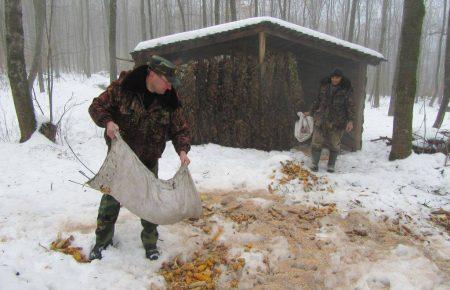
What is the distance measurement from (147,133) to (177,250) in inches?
53.0

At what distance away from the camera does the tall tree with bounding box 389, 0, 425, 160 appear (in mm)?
7258

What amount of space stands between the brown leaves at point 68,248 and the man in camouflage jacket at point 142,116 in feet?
0.39

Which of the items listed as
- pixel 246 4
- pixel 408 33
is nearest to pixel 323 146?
pixel 408 33

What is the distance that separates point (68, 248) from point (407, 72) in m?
6.76

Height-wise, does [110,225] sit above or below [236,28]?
below

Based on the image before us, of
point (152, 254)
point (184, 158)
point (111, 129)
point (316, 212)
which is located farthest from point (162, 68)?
point (316, 212)

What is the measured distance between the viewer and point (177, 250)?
396cm

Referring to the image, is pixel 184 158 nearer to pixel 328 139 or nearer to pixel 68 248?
pixel 68 248

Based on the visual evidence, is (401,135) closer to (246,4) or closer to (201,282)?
(201,282)

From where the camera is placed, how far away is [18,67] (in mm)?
7555

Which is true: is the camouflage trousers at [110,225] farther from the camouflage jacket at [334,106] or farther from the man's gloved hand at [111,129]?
the camouflage jacket at [334,106]

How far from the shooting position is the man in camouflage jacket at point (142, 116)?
326 centimetres

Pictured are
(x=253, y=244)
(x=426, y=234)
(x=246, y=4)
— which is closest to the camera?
(x=253, y=244)

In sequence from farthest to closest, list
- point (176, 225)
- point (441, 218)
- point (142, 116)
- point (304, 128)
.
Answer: point (304, 128) → point (441, 218) → point (176, 225) → point (142, 116)
